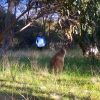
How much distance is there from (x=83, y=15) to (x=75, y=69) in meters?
3.73

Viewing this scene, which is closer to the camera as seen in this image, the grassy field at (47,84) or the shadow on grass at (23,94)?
the shadow on grass at (23,94)

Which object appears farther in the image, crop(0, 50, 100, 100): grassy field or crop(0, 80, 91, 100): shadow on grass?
crop(0, 50, 100, 100): grassy field

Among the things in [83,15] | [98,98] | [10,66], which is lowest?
[98,98]

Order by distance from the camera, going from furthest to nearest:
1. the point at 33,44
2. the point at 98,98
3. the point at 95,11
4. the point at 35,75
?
the point at 33,44, the point at 35,75, the point at 98,98, the point at 95,11

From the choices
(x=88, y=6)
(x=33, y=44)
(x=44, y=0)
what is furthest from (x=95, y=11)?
(x=33, y=44)

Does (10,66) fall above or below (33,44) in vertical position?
below

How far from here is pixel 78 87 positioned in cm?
706

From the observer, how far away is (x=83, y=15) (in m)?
5.81

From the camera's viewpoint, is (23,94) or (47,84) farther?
(47,84)

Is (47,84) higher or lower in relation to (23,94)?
higher

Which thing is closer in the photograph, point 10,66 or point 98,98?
point 98,98

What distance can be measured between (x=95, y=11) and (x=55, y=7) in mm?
1330

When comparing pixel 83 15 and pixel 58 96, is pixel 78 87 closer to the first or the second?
pixel 58 96

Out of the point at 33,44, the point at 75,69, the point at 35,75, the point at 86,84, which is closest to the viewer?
the point at 86,84
